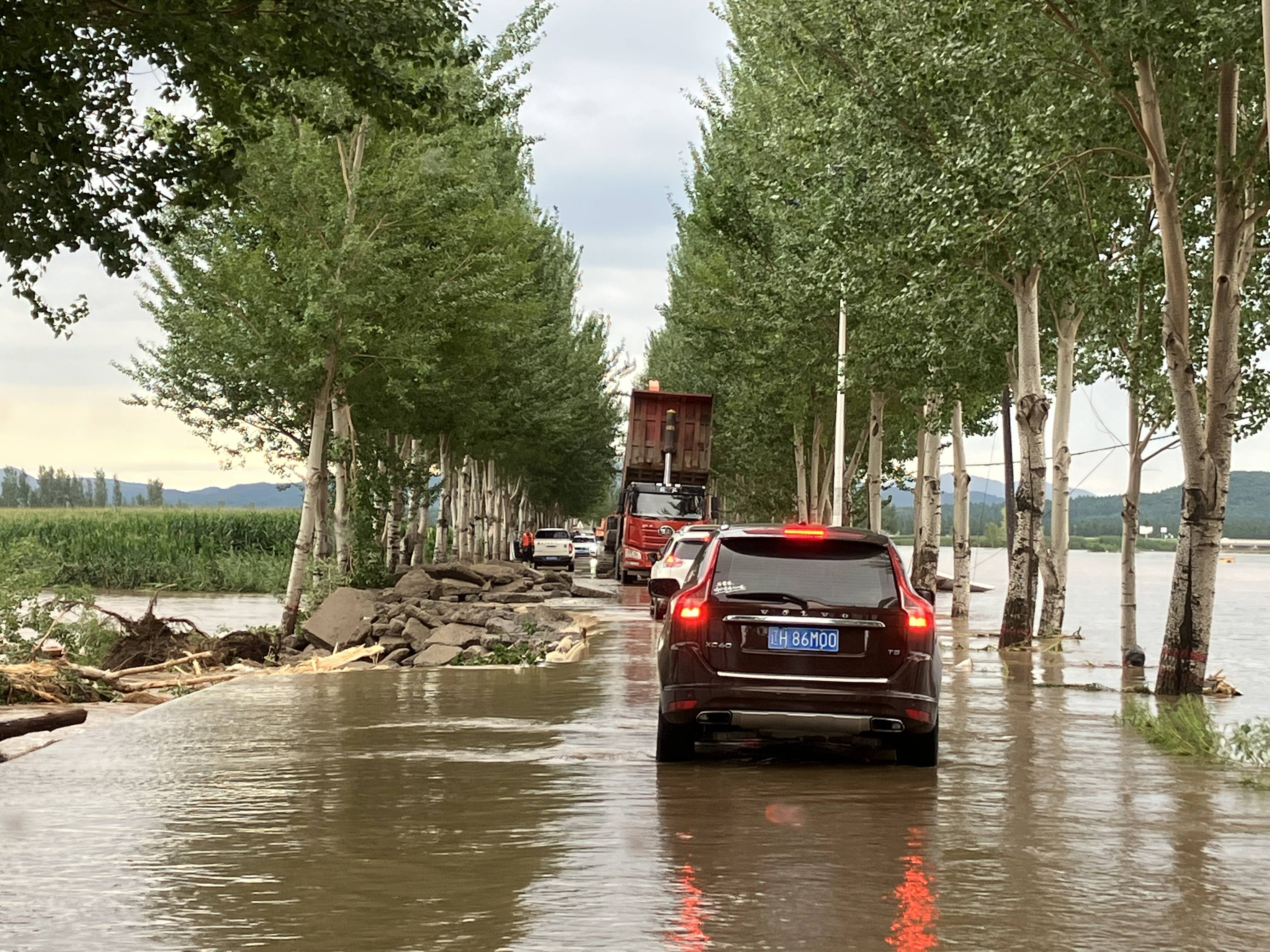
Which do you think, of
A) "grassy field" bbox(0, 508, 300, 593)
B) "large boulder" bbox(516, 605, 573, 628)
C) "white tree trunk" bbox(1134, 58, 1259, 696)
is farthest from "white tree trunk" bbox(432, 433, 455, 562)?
"white tree trunk" bbox(1134, 58, 1259, 696)

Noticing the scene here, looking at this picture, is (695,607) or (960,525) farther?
(960,525)

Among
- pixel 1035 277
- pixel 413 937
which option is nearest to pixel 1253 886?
pixel 413 937

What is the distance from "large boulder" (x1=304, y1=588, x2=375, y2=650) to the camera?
26.4m

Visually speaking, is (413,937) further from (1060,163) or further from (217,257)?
(217,257)

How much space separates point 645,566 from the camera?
180 ft

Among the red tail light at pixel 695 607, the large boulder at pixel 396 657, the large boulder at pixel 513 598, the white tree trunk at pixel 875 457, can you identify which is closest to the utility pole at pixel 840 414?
the white tree trunk at pixel 875 457

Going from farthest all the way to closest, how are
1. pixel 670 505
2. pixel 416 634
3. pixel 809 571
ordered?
pixel 670 505, pixel 416 634, pixel 809 571

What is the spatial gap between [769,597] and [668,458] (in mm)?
39655

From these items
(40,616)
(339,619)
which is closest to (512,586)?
(339,619)

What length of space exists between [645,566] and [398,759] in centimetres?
4291

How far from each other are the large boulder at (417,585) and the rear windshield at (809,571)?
2360cm

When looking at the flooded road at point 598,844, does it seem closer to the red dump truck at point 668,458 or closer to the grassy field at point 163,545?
the red dump truck at point 668,458

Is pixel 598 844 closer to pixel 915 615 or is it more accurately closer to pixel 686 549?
pixel 915 615

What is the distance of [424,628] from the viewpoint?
25.2m
